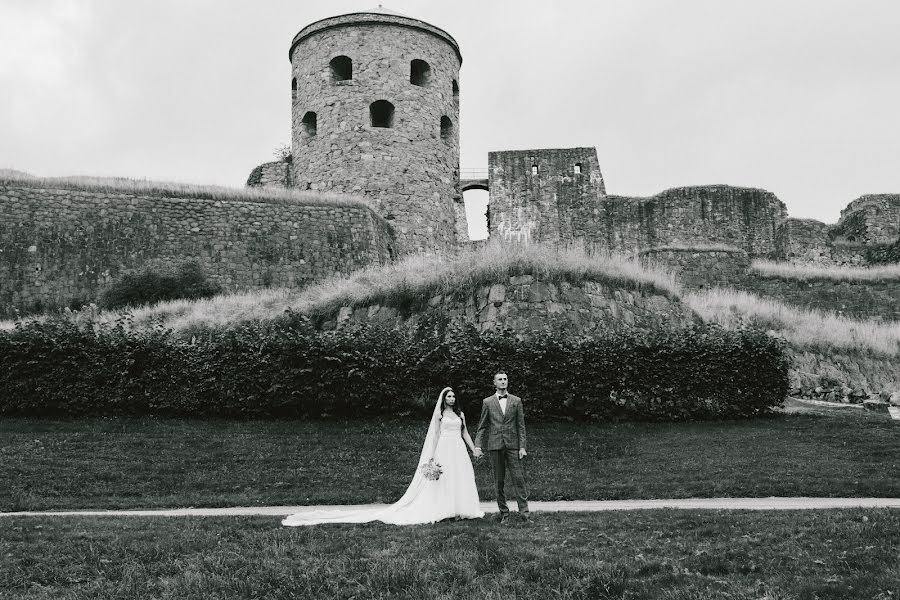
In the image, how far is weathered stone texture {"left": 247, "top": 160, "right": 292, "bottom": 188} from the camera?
33094 mm

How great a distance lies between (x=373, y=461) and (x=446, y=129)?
2160cm

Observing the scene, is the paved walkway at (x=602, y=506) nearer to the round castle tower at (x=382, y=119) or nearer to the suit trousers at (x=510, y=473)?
the suit trousers at (x=510, y=473)

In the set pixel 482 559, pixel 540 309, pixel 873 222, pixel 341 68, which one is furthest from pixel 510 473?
pixel 873 222

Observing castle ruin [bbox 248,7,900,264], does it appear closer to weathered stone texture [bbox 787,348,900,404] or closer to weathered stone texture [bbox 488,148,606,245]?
weathered stone texture [bbox 488,148,606,245]

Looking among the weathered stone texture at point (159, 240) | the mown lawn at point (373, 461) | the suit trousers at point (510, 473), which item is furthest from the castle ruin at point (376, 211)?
the suit trousers at point (510, 473)

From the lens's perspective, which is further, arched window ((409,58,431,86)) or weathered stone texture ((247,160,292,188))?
weathered stone texture ((247,160,292,188))

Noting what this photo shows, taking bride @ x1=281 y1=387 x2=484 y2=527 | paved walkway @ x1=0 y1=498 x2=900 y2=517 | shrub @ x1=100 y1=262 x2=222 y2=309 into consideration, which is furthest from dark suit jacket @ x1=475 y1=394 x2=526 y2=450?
shrub @ x1=100 y1=262 x2=222 y2=309

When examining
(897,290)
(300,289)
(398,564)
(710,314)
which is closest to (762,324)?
(710,314)

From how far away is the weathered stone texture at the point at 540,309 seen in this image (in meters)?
17.3

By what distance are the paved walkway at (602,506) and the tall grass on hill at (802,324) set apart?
11463 millimetres

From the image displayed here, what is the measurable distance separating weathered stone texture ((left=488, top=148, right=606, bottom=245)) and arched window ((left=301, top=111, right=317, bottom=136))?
25.3 feet

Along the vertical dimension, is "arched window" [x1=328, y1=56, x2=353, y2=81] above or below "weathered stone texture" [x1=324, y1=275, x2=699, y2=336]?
above

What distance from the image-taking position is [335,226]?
2697 cm

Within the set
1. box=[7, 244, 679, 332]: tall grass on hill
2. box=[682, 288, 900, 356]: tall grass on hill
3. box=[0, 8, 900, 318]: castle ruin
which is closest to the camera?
box=[7, 244, 679, 332]: tall grass on hill
